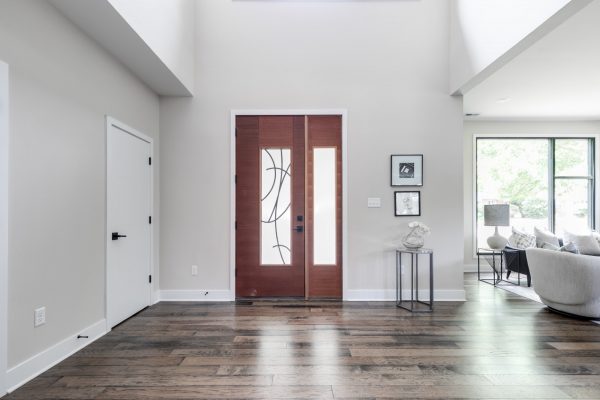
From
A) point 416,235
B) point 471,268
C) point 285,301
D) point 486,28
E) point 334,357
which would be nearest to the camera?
point 334,357

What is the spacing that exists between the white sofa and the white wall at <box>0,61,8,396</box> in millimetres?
4778

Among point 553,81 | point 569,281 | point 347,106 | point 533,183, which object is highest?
point 553,81

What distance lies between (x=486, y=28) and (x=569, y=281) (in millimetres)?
2728

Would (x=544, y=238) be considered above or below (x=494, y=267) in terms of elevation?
above

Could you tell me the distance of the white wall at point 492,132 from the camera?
6.03 meters

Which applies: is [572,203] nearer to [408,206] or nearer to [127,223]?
[408,206]

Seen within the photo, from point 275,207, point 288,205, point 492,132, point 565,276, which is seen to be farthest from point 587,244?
point 275,207

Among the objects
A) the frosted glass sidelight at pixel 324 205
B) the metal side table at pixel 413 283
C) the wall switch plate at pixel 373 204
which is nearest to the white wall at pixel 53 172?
the frosted glass sidelight at pixel 324 205

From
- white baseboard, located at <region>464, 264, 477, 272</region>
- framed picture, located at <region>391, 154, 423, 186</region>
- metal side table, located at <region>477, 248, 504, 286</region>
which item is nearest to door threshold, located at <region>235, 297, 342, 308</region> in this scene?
framed picture, located at <region>391, 154, 423, 186</region>

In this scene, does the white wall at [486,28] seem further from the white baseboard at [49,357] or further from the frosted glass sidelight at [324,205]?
the white baseboard at [49,357]

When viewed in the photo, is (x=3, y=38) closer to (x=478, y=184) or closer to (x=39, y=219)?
(x=39, y=219)

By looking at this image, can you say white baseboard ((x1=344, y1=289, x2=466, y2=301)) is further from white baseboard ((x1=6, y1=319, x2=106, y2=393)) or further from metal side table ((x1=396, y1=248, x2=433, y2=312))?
white baseboard ((x1=6, y1=319, x2=106, y2=393))

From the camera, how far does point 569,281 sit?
11.5 feet

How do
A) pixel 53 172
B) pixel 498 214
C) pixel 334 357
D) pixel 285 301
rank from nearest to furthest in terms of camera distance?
pixel 53 172 < pixel 334 357 < pixel 285 301 < pixel 498 214
